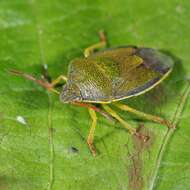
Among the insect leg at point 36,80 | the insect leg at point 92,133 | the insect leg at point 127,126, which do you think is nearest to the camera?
the insect leg at point 92,133

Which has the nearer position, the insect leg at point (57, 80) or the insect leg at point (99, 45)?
the insect leg at point (57, 80)

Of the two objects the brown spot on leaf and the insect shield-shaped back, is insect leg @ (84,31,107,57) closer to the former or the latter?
the insect shield-shaped back

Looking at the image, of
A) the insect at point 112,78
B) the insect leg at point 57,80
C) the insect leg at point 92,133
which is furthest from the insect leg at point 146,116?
the insect leg at point 57,80

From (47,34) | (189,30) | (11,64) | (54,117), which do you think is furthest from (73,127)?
(189,30)

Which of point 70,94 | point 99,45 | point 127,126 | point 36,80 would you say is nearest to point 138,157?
point 127,126

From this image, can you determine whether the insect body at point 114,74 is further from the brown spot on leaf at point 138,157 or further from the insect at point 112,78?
the brown spot on leaf at point 138,157

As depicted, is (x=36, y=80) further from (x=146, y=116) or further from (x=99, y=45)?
(x=146, y=116)

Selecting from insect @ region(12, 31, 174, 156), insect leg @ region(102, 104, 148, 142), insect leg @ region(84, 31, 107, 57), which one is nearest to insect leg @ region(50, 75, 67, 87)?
insect @ region(12, 31, 174, 156)
